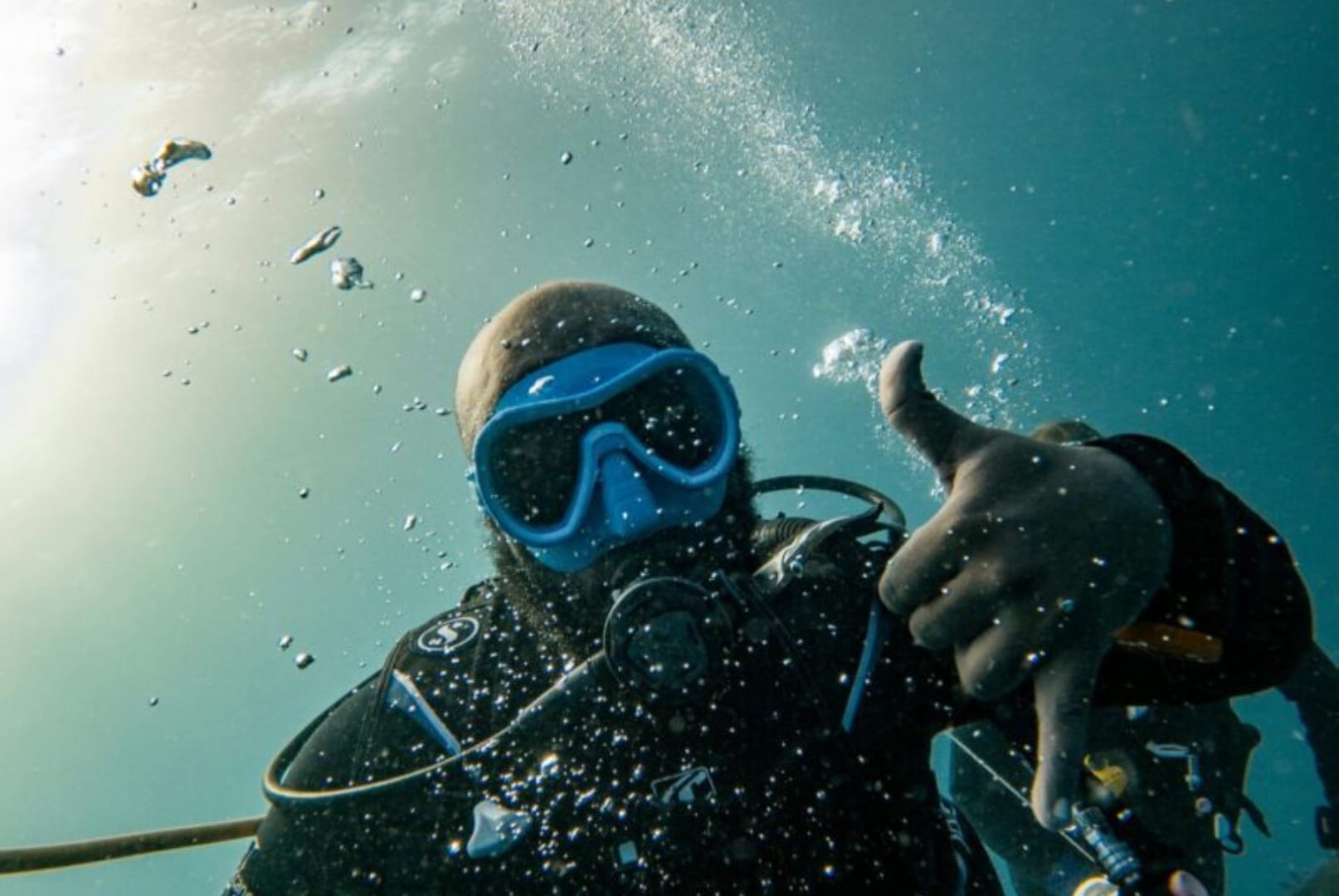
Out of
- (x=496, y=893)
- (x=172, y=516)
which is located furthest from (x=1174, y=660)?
(x=172, y=516)

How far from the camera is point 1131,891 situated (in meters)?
2.21

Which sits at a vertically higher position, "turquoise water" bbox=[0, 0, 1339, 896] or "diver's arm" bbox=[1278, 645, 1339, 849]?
"turquoise water" bbox=[0, 0, 1339, 896]

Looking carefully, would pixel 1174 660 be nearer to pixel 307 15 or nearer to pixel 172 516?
pixel 307 15

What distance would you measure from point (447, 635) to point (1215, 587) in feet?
8.51

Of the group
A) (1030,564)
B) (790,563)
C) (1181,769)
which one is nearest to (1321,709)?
(1181,769)

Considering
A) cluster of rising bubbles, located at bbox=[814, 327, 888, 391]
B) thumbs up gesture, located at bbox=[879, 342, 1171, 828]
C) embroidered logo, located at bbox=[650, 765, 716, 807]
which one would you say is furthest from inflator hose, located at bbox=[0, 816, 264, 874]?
cluster of rising bubbles, located at bbox=[814, 327, 888, 391]

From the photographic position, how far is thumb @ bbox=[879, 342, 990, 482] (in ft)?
5.18

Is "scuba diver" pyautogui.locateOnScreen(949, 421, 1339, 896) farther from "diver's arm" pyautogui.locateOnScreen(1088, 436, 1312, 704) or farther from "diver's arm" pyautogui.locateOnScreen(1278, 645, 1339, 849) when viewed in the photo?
"diver's arm" pyautogui.locateOnScreen(1088, 436, 1312, 704)

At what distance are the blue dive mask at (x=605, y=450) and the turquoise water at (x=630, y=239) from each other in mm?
20531

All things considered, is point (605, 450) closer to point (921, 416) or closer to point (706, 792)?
point (706, 792)

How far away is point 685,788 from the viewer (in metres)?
2.17

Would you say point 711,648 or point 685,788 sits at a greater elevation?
point 711,648

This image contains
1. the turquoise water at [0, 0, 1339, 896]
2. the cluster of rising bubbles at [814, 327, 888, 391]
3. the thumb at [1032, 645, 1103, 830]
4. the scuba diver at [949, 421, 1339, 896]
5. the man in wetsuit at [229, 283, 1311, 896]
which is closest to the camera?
the thumb at [1032, 645, 1103, 830]

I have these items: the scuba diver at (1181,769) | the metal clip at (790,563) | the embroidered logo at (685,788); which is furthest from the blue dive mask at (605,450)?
the scuba diver at (1181,769)
